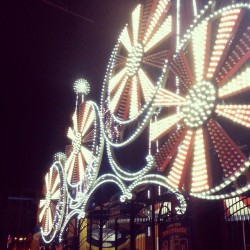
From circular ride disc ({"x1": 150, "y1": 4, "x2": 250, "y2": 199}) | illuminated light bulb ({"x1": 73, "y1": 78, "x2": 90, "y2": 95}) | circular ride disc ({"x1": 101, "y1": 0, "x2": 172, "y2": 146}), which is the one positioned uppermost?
illuminated light bulb ({"x1": 73, "y1": 78, "x2": 90, "y2": 95})

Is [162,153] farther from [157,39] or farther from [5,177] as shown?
[5,177]

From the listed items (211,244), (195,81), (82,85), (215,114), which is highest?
(82,85)

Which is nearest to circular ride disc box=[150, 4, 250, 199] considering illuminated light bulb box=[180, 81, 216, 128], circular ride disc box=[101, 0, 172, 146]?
illuminated light bulb box=[180, 81, 216, 128]

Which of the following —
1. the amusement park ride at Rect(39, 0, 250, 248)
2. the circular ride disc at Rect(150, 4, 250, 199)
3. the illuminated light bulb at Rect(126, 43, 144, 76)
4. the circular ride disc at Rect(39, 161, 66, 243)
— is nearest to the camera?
the circular ride disc at Rect(150, 4, 250, 199)

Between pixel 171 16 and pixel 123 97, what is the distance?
250 centimetres

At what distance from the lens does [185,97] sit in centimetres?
677

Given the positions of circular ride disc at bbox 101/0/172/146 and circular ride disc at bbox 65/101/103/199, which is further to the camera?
circular ride disc at bbox 65/101/103/199

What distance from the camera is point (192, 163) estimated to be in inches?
253

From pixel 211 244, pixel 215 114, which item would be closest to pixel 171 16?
pixel 215 114

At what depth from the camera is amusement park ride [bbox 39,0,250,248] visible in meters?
5.87

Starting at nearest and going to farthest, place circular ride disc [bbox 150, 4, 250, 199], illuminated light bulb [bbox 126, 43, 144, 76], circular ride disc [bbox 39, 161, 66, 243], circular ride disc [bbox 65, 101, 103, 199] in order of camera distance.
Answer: circular ride disc [bbox 150, 4, 250, 199] < illuminated light bulb [bbox 126, 43, 144, 76] < circular ride disc [bbox 65, 101, 103, 199] < circular ride disc [bbox 39, 161, 66, 243]

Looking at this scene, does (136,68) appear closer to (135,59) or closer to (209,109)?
(135,59)

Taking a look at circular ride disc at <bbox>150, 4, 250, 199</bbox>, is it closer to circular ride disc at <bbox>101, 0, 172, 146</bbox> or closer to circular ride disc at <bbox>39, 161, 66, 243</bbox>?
circular ride disc at <bbox>101, 0, 172, 146</bbox>

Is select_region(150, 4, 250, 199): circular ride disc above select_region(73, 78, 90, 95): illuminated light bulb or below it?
below
